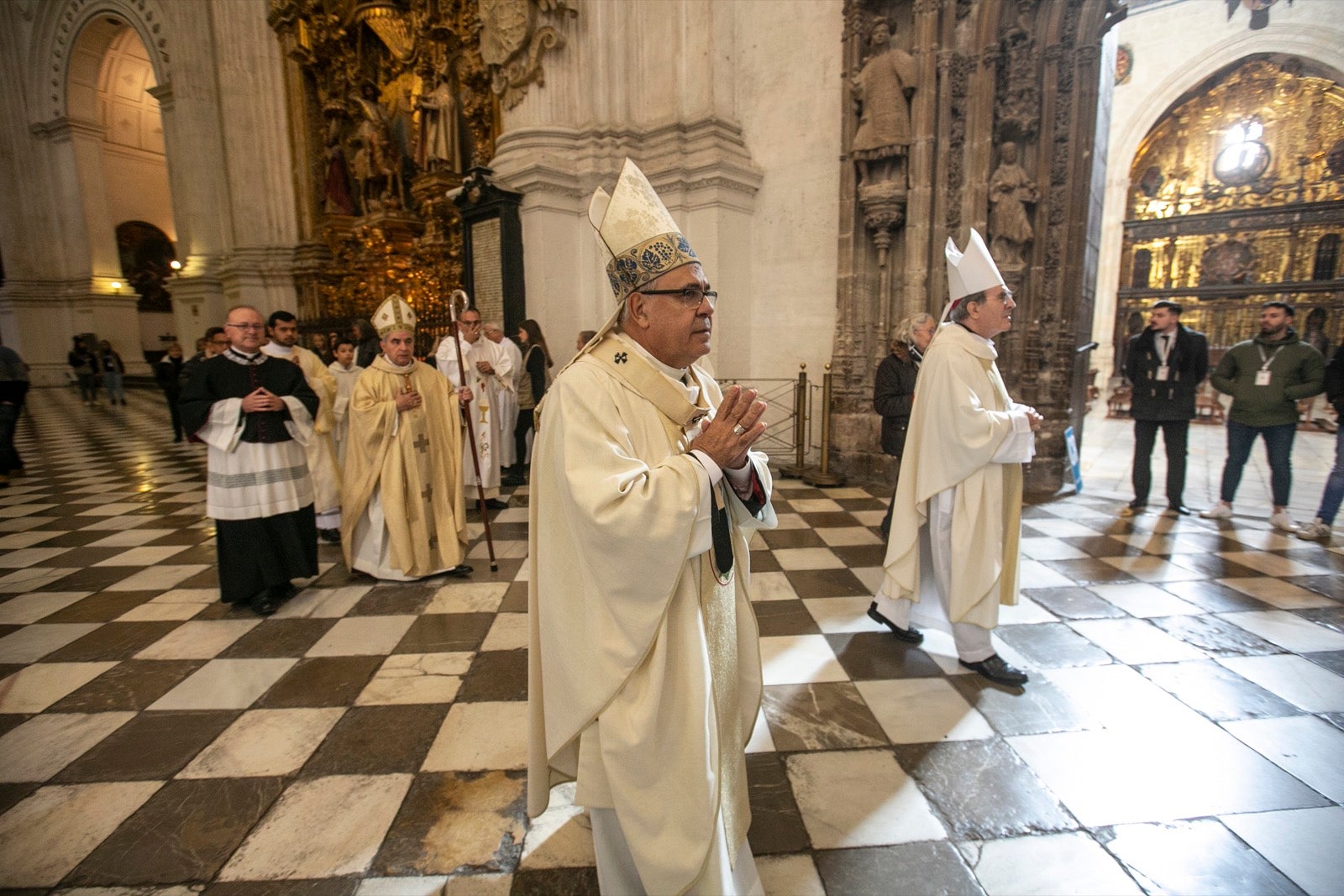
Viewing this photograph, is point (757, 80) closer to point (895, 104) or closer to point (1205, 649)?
point (895, 104)

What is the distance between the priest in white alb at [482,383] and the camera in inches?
235

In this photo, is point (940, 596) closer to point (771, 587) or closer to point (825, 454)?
point (771, 587)

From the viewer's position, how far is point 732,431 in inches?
57.3

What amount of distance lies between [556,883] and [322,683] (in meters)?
1.75

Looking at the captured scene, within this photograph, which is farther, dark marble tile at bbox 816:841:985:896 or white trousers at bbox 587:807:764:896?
dark marble tile at bbox 816:841:985:896

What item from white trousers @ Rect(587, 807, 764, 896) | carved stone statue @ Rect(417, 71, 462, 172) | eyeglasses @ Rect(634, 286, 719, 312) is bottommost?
white trousers @ Rect(587, 807, 764, 896)

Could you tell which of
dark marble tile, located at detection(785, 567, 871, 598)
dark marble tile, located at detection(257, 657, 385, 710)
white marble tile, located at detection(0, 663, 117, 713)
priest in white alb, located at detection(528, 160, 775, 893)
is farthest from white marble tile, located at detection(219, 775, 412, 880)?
dark marble tile, located at detection(785, 567, 871, 598)

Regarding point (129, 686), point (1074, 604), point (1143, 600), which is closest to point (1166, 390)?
point (1143, 600)

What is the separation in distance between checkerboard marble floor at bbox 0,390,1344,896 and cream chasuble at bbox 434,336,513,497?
178cm

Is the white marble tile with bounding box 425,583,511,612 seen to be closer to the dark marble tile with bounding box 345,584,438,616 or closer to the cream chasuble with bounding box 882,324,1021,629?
the dark marble tile with bounding box 345,584,438,616

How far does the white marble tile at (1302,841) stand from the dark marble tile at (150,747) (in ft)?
12.4

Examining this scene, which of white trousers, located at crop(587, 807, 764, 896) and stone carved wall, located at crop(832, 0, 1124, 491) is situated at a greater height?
stone carved wall, located at crop(832, 0, 1124, 491)

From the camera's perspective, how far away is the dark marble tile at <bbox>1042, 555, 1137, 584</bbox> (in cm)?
413

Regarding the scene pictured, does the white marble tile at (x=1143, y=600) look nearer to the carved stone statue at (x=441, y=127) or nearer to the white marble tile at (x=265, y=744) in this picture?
the white marble tile at (x=265, y=744)
